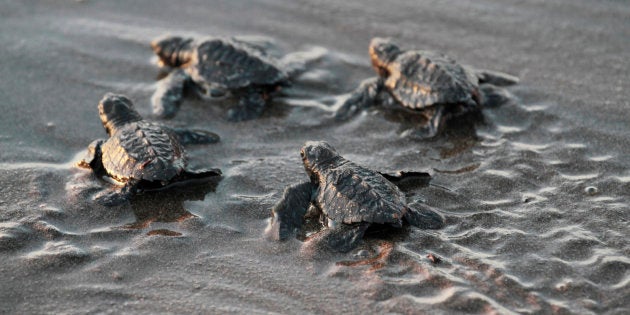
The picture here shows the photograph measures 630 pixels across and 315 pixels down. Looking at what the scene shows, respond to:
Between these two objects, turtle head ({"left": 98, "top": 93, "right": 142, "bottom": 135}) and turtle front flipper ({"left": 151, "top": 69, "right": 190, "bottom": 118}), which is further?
turtle front flipper ({"left": 151, "top": 69, "right": 190, "bottom": 118})

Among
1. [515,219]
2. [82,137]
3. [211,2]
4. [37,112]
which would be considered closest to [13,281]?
[82,137]

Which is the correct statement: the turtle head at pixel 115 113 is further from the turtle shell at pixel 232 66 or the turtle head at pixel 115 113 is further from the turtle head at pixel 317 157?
the turtle head at pixel 317 157

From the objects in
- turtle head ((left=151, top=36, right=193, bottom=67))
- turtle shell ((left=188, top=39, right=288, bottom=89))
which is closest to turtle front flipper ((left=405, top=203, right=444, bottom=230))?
turtle shell ((left=188, top=39, right=288, bottom=89))

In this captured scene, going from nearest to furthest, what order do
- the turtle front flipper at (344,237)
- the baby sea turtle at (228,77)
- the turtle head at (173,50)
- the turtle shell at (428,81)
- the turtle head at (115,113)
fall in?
the turtle front flipper at (344,237) < the turtle head at (115,113) < the turtle shell at (428,81) < the baby sea turtle at (228,77) < the turtle head at (173,50)

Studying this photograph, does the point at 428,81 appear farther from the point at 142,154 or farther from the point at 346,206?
the point at 142,154

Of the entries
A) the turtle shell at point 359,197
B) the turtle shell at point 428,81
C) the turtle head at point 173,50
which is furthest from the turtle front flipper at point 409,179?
the turtle head at point 173,50

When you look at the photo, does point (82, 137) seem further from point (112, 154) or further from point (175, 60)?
point (175, 60)

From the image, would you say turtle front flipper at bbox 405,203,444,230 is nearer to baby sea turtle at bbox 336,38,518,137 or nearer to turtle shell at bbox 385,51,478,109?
baby sea turtle at bbox 336,38,518,137
